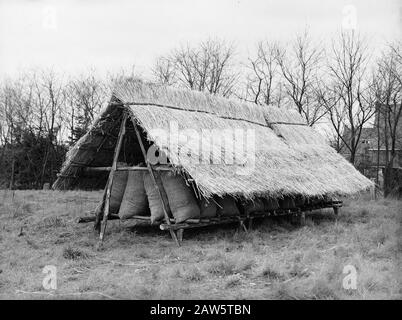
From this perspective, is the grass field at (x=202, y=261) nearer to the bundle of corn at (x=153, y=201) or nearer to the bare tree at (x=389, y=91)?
the bundle of corn at (x=153, y=201)

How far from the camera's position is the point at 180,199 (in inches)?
389

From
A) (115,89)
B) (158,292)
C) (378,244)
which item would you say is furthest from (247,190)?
(158,292)

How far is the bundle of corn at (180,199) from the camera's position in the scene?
9.79 metres

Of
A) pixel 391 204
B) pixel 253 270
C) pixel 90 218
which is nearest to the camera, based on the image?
pixel 253 270

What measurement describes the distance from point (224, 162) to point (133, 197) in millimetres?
2392

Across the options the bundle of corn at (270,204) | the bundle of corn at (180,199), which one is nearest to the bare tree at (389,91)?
the bundle of corn at (270,204)

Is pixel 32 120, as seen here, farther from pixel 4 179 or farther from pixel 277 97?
pixel 277 97

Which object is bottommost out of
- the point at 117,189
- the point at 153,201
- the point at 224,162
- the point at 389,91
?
the point at 153,201

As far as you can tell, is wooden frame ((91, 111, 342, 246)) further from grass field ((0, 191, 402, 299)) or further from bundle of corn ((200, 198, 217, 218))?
grass field ((0, 191, 402, 299))

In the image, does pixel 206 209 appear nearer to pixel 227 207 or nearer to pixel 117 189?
pixel 227 207

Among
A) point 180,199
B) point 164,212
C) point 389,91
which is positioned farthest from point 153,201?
point 389,91

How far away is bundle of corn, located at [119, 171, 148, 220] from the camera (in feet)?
35.1

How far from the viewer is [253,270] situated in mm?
6930

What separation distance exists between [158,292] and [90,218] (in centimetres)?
559
